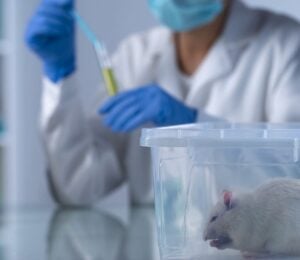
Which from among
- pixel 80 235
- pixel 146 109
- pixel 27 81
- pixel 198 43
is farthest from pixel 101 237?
pixel 27 81

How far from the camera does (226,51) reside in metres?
1.61

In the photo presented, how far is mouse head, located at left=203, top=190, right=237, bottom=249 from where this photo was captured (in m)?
0.69

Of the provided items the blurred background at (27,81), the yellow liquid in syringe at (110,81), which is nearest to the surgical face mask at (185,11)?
the yellow liquid in syringe at (110,81)

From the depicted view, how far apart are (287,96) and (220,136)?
2.64ft

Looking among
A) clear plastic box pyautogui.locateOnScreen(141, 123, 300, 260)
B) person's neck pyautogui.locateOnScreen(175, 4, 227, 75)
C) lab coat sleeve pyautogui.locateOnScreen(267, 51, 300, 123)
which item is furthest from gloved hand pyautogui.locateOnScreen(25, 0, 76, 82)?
clear plastic box pyautogui.locateOnScreen(141, 123, 300, 260)

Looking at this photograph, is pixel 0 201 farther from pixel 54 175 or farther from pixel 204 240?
pixel 204 240

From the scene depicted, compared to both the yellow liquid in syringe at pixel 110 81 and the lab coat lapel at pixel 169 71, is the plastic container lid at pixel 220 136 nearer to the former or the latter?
the yellow liquid in syringe at pixel 110 81

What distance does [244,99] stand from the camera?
1.56 m

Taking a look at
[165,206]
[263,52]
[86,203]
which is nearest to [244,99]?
[263,52]

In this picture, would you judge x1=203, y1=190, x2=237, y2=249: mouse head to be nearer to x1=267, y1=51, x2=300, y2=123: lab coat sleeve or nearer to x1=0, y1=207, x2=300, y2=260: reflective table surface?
x1=0, y1=207, x2=300, y2=260: reflective table surface

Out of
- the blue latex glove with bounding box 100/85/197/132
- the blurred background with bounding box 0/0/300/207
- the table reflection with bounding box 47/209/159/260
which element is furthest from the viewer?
the blurred background with bounding box 0/0/300/207

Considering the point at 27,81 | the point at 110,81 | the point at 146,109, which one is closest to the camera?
the point at 146,109

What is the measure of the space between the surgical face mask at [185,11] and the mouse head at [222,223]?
2.92ft

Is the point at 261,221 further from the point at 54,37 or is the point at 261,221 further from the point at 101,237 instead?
the point at 54,37
